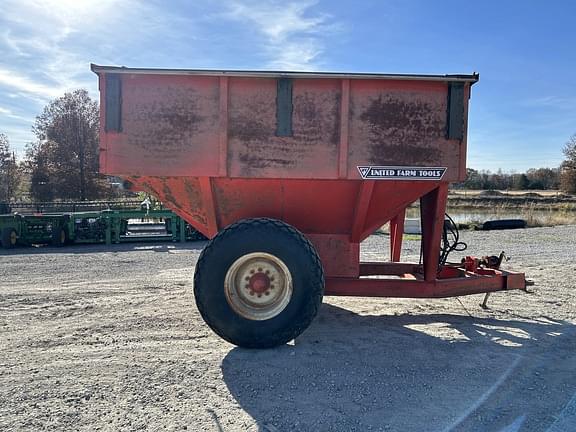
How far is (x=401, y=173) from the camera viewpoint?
4246 millimetres

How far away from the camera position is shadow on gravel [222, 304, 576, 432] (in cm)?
292

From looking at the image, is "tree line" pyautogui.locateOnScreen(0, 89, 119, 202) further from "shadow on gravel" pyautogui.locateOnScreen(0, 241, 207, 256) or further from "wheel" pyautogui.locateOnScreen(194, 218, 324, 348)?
"wheel" pyautogui.locateOnScreen(194, 218, 324, 348)

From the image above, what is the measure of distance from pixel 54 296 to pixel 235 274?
11.7ft

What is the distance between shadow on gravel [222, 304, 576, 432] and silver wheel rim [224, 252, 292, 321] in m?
0.36

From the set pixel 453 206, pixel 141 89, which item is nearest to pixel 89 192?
pixel 453 206

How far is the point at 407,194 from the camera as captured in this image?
450 centimetres

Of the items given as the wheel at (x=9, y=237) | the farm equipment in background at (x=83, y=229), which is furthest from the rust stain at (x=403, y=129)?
the wheel at (x=9, y=237)

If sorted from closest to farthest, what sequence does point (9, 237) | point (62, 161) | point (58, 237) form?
point (9, 237) < point (58, 237) < point (62, 161)

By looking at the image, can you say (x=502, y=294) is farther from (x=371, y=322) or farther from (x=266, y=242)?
(x=266, y=242)

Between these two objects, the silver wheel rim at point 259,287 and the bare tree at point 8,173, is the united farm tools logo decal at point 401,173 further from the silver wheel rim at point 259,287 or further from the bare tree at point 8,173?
the bare tree at point 8,173

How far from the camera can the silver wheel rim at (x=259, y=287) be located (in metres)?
3.98

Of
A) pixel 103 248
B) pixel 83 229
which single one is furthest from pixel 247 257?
pixel 83 229

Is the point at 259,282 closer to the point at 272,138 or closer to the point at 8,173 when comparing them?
the point at 272,138

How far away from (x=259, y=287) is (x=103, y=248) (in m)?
9.53
